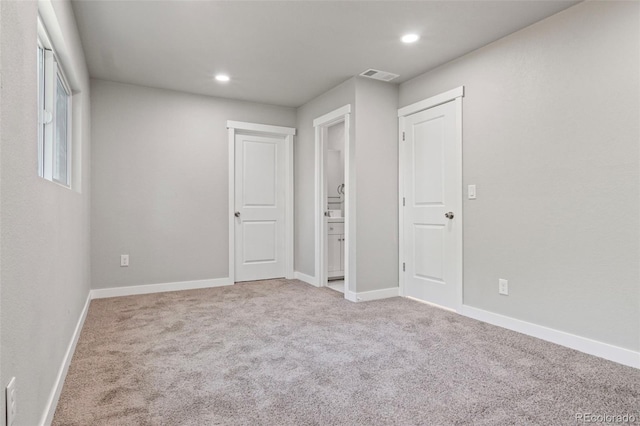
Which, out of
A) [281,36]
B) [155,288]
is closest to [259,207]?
[155,288]

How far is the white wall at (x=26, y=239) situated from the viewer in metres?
1.04

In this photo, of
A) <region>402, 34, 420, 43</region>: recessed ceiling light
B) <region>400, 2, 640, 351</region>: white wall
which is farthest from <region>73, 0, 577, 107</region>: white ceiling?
<region>400, 2, 640, 351</region>: white wall

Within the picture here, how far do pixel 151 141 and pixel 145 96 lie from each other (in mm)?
505

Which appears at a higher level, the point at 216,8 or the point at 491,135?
the point at 216,8

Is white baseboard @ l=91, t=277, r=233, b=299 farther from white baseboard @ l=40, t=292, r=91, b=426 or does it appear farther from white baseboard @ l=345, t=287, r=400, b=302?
white baseboard @ l=345, t=287, r=400, b=302

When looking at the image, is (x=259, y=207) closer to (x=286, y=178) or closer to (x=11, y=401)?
(x=286, y=178)

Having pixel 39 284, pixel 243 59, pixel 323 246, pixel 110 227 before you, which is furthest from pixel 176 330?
pixel 243 59

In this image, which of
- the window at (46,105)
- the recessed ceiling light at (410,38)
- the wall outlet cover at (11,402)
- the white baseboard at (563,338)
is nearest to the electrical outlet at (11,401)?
the wall outlet cover at (11,402)

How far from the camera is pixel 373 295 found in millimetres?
3867

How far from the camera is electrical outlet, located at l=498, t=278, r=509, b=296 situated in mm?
2918

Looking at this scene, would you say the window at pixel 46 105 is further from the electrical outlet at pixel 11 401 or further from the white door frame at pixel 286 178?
the white door frame at pixel 286 178

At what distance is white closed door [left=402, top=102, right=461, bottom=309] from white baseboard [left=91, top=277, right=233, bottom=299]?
227cm

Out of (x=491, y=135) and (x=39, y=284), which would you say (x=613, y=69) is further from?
(x=39, y=284)

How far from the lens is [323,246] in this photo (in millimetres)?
4543
